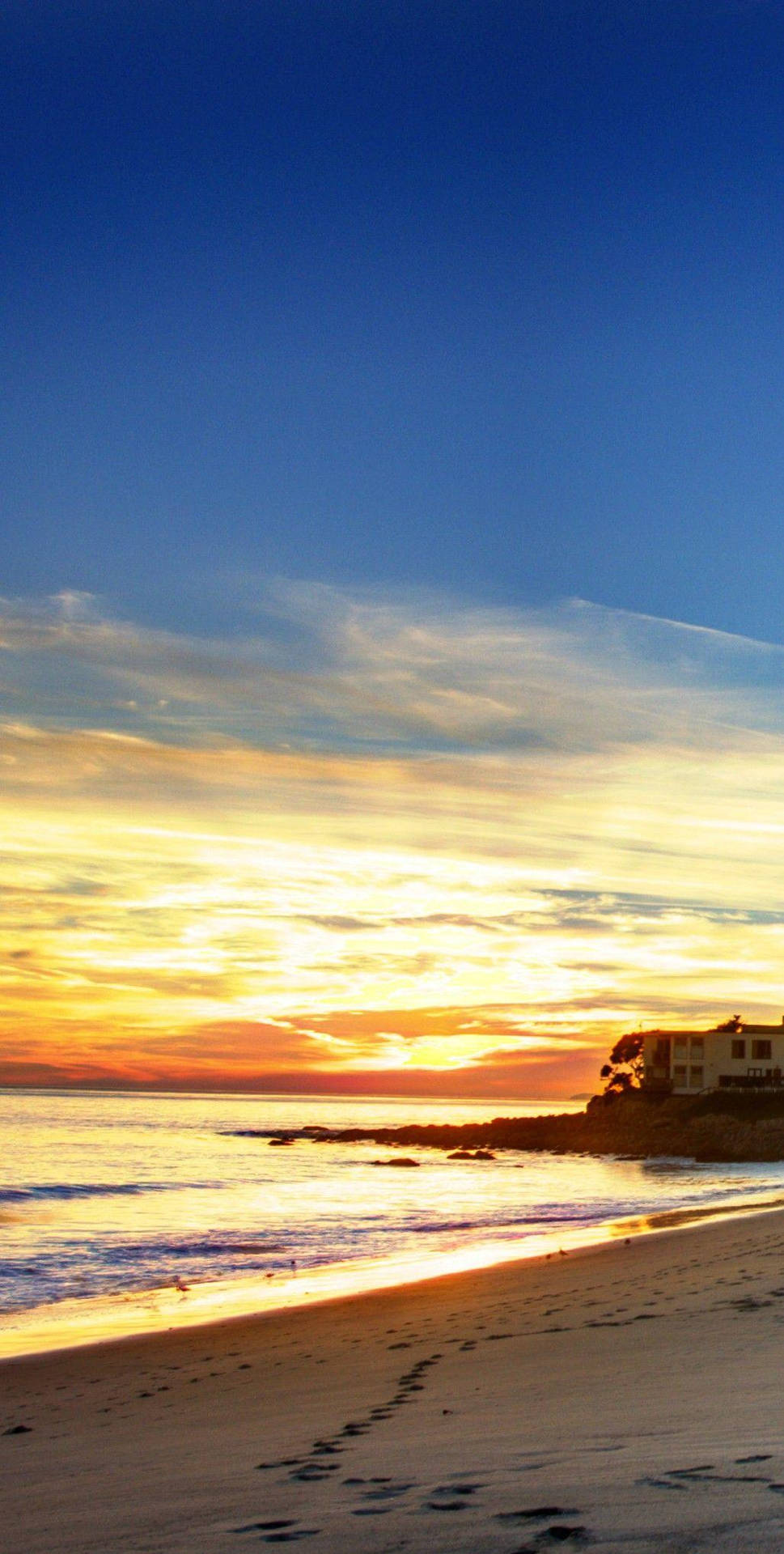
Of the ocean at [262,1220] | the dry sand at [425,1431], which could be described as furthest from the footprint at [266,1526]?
the ocean at [262,1220]

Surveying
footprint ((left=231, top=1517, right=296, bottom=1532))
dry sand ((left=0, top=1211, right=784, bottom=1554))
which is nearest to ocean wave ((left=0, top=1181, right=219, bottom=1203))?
dry sand ((left=0, top=1211, right=784, bottom=1554))

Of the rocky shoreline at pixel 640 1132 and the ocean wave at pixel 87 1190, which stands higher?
the ocean wave at pixel 87 1190

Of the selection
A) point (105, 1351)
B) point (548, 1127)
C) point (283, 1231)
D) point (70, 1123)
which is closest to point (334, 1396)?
point (105, 1351)

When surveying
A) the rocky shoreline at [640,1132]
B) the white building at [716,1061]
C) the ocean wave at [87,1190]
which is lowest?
the rocky shoreline at [640,1132]

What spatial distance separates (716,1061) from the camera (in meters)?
98.5

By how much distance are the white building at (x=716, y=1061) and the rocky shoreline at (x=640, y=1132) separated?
361 cm

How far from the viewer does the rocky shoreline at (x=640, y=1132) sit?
235 feet

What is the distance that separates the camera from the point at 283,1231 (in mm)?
30938

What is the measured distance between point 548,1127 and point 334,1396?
86.8 metres

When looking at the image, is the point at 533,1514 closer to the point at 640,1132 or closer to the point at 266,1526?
the point at 266,1526

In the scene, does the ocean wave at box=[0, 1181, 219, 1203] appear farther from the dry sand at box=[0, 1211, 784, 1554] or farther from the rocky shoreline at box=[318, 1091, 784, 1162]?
the rocky shoreline at box=[318, 1091, 784, 1162]

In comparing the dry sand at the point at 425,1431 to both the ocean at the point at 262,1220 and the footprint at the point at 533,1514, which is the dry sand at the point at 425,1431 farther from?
the ocean at the point at 262,1220

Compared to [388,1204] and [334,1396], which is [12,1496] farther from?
[388,1204]

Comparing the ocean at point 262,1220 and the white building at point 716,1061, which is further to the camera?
the white building at point 716,1061
